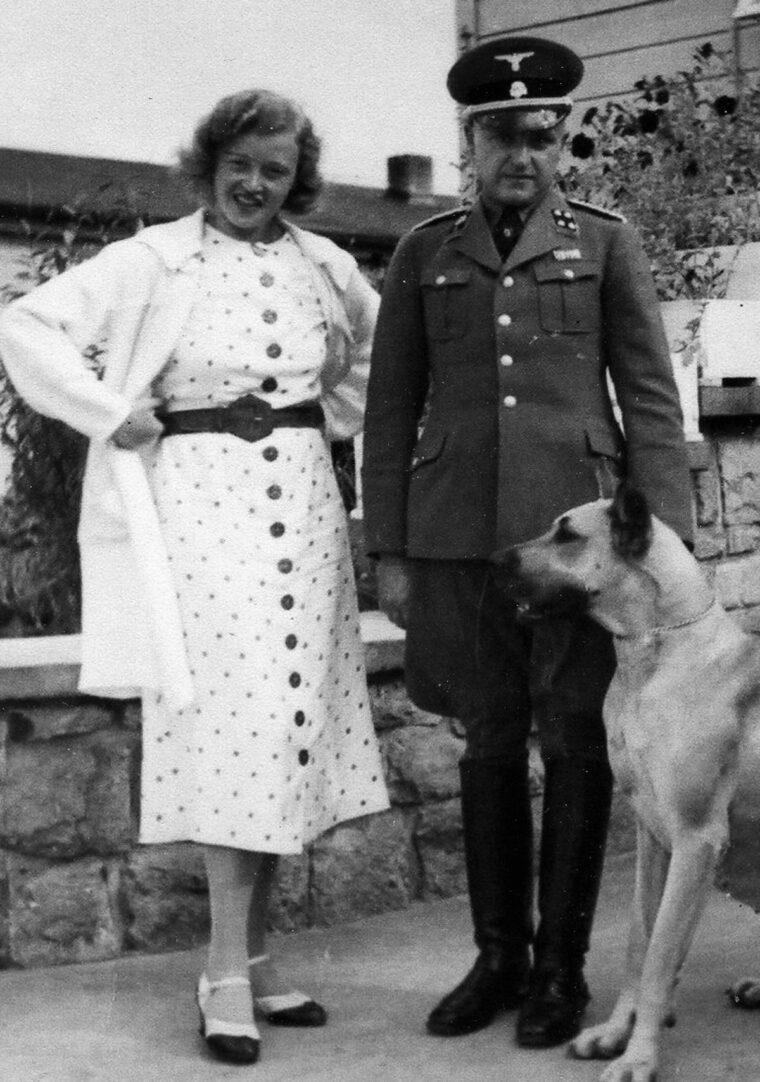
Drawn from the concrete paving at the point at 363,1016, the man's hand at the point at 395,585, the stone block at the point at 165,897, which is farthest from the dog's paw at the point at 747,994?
the stone block at the point at 165,897

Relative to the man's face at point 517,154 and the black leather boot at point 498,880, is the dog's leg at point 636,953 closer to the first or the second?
the black leather boot at point 498,880

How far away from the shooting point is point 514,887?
398 centimetres

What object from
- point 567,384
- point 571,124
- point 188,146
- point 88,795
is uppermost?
point 571,124

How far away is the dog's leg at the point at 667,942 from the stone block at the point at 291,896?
1337mm

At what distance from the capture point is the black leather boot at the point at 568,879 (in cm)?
385

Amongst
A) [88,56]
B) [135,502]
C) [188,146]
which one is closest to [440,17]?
[88,56]

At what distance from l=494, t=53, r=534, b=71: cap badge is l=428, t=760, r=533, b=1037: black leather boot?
4.60 feet

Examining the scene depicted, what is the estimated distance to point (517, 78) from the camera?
12.3 ft

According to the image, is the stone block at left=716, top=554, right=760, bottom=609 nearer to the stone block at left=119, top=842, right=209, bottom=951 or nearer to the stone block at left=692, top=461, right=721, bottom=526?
the stone block at left=692, top=461, right=721, bottom=526

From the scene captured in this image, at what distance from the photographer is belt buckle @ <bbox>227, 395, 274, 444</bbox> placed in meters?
3.87

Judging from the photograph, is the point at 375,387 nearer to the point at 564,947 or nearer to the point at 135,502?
the point at 135,502

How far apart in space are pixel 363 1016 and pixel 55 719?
39.7 inches

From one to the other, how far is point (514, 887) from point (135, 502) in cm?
112

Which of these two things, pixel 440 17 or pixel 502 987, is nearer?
pixel 502 987
